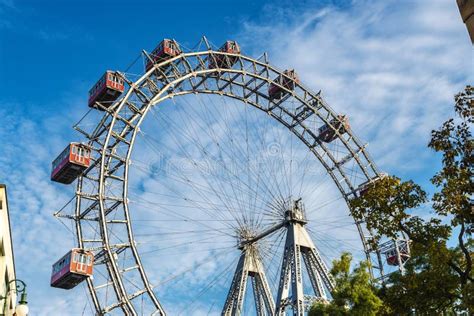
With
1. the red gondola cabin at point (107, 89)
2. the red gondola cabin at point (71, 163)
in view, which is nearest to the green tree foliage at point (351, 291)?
the red gondola cabin at point (71, 163)

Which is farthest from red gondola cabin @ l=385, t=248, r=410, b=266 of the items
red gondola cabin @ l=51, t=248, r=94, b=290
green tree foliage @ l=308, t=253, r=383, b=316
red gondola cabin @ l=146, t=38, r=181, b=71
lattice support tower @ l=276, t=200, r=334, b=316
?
red gondola cabin @ l=51, t=248, r=94, b=290

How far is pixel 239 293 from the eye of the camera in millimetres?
39094

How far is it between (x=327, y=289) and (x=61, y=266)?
16.8 m

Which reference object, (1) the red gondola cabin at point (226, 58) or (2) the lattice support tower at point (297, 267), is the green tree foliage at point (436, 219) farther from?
(1) the red gondola cabin at point (226, 58)

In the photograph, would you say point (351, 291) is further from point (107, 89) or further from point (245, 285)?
point (107, 89)

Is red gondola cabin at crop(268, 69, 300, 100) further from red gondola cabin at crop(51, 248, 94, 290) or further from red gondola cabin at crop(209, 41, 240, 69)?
red gondola cabin at crop(51, 248, 94, 290)

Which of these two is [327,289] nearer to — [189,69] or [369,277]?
[369,277]

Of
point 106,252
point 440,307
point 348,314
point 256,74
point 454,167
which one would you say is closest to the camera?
point 454,167

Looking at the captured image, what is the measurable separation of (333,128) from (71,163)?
71.9 feet

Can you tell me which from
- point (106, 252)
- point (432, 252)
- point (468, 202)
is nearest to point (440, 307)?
point (432, 252)

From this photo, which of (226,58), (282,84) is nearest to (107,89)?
(226,58)

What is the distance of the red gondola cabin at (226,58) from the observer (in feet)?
141

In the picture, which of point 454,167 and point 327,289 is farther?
point 327,289

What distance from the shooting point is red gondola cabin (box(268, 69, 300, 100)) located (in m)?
46.3
